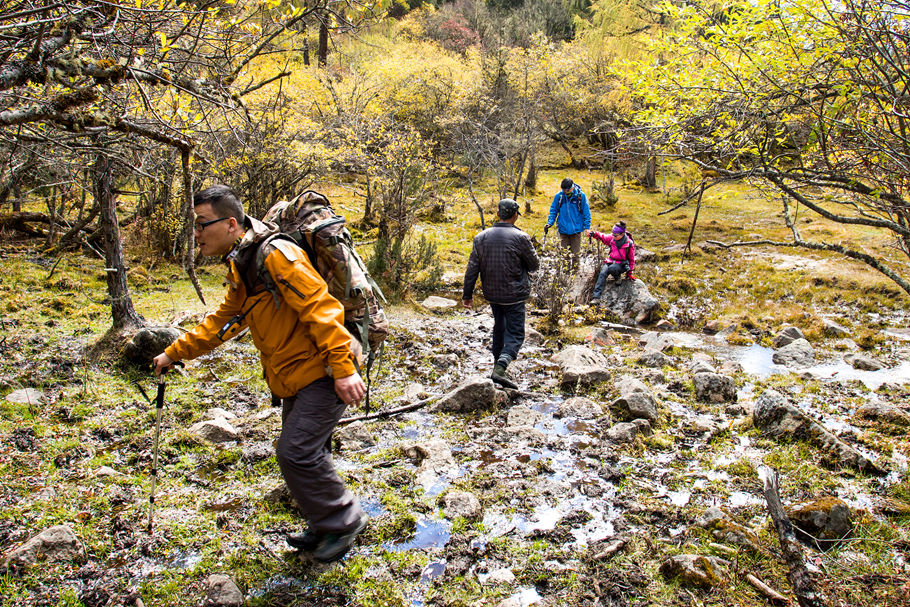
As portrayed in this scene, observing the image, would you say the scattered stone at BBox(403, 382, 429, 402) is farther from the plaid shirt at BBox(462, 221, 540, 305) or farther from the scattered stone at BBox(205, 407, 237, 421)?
the scattered stone at BBox(205, 407, 237, 421)

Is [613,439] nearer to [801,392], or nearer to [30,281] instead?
[801,392]

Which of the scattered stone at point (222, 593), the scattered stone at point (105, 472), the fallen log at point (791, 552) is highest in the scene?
the fallen log at point (791, 552)

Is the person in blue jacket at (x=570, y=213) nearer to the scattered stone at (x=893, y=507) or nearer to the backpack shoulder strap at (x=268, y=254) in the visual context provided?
the scattered stone at (x=893, y=507)

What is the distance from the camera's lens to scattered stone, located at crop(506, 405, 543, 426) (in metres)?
5.68

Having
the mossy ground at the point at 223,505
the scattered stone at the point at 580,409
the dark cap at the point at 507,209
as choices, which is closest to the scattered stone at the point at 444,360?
the mossy ground at the point at 223,505

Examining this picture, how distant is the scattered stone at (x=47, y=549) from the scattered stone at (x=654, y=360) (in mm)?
6842

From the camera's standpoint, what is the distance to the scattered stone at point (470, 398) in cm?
592

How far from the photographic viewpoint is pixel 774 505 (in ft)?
11.3

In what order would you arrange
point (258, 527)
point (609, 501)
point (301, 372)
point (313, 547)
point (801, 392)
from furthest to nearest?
1. point (801, 392)
2. point (609, 501)
3. point (258, 527)
4. point (313, 547)
5. point (301, 372)

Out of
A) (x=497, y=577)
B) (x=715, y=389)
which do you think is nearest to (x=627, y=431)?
(x=715, y=389)

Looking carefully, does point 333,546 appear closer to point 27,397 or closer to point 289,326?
point 289,326

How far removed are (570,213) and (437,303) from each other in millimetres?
3325

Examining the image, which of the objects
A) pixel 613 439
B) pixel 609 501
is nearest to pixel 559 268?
pixel 613 439

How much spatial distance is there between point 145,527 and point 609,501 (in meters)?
3.29
